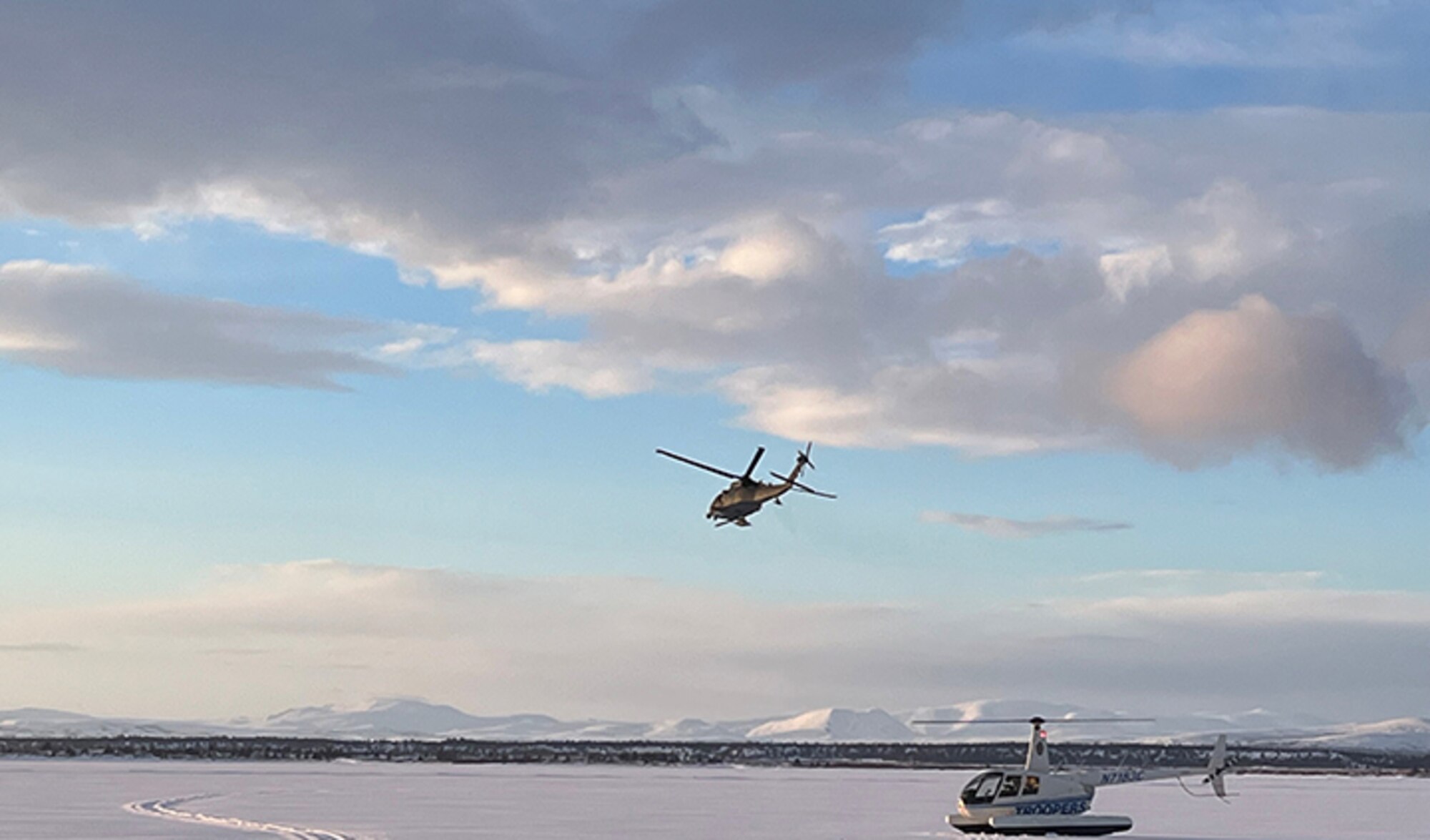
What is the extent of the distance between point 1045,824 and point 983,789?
9.13 ft

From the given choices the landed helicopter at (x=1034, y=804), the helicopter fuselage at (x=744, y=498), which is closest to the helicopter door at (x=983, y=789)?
the landed helicopter at (x=1034, y=804)

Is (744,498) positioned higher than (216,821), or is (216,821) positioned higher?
(744,498)

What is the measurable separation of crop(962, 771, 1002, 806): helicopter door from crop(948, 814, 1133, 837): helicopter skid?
0.72m

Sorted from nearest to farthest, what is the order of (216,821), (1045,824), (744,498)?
(1045,824)
(216,821)
(744,498)

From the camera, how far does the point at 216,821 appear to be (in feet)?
218

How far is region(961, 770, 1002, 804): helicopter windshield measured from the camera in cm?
6394

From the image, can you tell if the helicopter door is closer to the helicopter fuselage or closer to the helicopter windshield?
the helicopter windshield

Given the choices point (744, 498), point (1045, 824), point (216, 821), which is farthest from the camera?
point (744, 498)

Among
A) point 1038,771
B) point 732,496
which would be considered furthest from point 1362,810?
point 732,496

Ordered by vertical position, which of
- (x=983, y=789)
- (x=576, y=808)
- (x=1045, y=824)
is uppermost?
(x=983, y=789)

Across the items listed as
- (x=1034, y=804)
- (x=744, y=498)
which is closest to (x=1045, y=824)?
(x=1034, y=804)

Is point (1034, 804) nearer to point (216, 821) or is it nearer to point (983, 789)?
point (983, 789)

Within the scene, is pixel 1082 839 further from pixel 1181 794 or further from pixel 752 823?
pixel 1181 794

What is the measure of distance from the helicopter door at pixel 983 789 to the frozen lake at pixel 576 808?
6.84 ft
